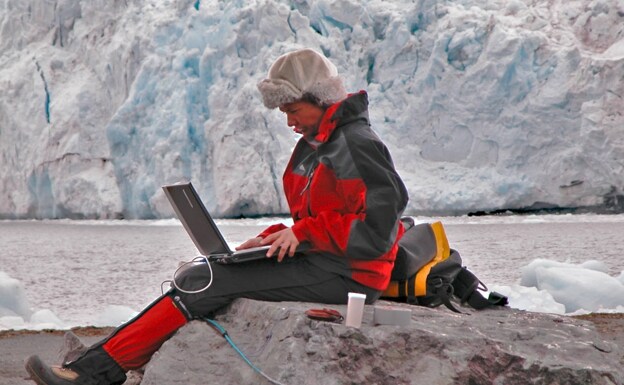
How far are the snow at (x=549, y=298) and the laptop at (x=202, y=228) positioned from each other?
2.91 meters

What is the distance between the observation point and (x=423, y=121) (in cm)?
1464

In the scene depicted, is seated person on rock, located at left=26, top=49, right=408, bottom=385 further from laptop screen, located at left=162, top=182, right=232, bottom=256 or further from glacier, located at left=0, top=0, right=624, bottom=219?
glacier, located at left=0, top=0, right=624, bottom=219

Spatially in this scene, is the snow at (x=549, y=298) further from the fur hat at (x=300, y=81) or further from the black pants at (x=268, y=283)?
the fur hat at (x=300, y=81)

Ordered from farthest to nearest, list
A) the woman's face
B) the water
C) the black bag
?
the water, the black bag, the woman's face

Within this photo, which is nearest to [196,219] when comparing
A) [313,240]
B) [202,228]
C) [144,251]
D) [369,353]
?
[202,228]

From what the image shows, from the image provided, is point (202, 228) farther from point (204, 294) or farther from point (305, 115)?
point (305, 115)

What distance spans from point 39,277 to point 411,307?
310 inches

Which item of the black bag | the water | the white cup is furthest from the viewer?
the water

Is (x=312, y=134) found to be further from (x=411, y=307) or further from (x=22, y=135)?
(x=22, y=135)

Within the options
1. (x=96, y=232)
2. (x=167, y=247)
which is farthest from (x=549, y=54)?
(x=96, y=232)

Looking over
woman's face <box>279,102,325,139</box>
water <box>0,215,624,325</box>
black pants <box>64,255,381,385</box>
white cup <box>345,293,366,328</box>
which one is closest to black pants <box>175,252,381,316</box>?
black pants <box>64,255,381,385</box>

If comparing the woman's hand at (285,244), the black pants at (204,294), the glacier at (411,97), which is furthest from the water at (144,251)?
the woman's hand at (285,244)

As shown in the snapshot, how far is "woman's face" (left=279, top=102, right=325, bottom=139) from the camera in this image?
6.33 feet

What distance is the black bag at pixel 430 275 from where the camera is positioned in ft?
7.12
